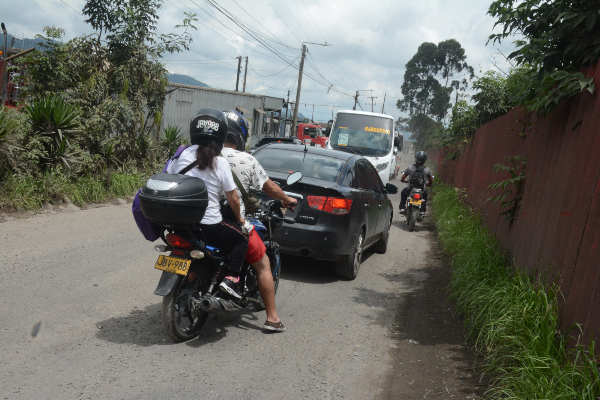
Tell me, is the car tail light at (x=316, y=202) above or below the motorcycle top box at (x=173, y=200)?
below

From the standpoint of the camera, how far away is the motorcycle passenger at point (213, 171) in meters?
4.44

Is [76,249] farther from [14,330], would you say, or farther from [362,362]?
[362,362]

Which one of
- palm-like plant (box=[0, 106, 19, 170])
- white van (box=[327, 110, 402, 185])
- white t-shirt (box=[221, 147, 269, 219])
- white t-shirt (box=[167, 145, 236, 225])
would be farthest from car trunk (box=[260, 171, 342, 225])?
white van (box=[327, 110, 402, 185])

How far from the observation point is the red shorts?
15.8ft

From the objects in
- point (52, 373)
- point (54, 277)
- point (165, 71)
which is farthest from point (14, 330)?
point (165, 71)

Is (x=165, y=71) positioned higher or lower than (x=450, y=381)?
higher

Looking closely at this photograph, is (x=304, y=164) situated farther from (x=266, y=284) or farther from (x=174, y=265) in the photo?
(x=174, y=265)

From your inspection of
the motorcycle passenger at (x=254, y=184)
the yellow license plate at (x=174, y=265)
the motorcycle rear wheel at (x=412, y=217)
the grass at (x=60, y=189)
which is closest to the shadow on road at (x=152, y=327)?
the motorcycle passenger at (x=254, y=184)

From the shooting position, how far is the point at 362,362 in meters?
4.59

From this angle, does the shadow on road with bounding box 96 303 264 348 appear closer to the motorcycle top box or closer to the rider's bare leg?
the rider's bare leg

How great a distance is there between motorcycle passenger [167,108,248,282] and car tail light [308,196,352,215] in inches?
90.4

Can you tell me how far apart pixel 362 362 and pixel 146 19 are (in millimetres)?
11559

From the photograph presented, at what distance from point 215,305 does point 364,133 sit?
641 inches

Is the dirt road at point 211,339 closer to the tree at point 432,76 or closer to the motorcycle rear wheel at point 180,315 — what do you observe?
the motorcycle rear wheel at point 180,315
